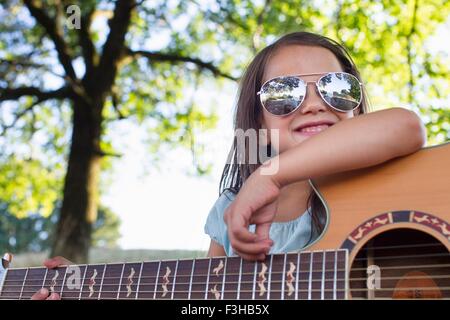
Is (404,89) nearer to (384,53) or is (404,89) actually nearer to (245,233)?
(384,53)

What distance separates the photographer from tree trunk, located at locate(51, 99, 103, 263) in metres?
7.91

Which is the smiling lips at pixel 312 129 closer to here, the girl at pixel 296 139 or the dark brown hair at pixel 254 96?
the girl at pixel 296 139

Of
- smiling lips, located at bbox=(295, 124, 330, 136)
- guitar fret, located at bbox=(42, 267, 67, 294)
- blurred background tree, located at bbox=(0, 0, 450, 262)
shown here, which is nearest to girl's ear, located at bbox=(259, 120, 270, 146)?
smiling lips, located at bbox=(295, 124, 330, 136)

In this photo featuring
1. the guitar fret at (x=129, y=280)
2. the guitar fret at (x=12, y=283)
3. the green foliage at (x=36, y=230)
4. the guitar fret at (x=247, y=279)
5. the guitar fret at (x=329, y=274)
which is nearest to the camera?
the guitar fret at (x=329, y=274)

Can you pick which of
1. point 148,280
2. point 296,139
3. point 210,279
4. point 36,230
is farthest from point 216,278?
point 36,230

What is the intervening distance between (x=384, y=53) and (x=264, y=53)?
7382mm

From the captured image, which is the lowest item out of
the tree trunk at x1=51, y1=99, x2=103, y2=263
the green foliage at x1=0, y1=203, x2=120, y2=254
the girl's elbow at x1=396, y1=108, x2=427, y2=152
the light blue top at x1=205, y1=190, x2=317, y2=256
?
the light blue top at x1=205, y1=190, x2=317, y2=256

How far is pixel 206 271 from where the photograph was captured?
1.52 meters

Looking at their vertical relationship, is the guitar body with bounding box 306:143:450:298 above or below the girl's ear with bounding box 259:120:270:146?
below

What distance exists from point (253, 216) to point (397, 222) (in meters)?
0.35

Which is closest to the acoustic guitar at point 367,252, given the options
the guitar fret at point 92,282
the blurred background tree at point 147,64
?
the guitar fret at point 92,282

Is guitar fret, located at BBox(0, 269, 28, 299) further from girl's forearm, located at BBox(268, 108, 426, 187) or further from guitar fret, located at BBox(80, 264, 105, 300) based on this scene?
girl's forearm, located at BBox(268, 108, 426, 187)

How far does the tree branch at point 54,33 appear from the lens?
8.71m

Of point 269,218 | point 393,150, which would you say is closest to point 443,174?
point 393,150
